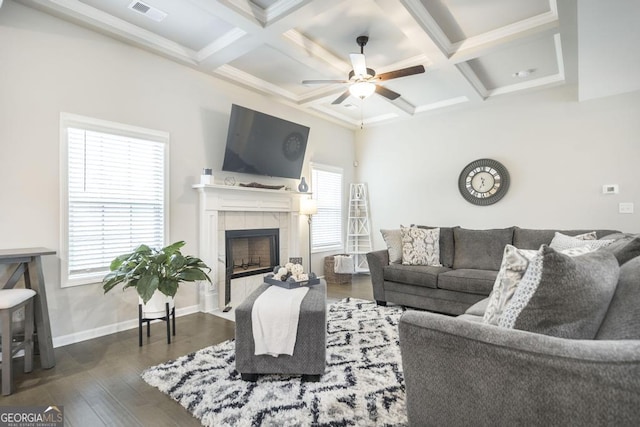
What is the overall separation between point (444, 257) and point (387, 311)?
1056 mm

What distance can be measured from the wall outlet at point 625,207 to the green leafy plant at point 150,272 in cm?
508

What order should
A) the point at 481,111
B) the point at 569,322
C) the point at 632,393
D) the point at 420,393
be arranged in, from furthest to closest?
the point at 481,111 < the point at 420,393 < the point at 569,322 < the point at 632,393

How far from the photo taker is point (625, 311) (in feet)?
3.57

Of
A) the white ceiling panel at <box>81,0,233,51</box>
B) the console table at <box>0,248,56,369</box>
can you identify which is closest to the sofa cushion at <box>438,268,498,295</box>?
the white ceiling panel at <box>81,0,233,51</box>

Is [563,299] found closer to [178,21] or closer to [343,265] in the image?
[178,21]

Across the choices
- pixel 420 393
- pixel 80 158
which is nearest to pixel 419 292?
pixel 420 393

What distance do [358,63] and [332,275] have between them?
347cm

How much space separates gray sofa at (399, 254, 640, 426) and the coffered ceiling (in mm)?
2598

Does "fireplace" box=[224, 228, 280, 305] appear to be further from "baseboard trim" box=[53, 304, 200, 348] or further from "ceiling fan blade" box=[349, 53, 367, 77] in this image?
"ceiling fan blade" box=[349, 53, 367, 77]

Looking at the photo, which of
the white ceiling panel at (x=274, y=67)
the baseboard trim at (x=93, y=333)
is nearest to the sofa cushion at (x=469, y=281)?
the white ceiling panel at (x=274, y=67)

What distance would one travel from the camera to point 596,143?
4219 millimetres

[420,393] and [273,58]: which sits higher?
[273,58]

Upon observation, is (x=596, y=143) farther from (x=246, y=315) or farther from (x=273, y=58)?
(x=246, y=315)

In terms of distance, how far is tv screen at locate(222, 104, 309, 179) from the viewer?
407cm
